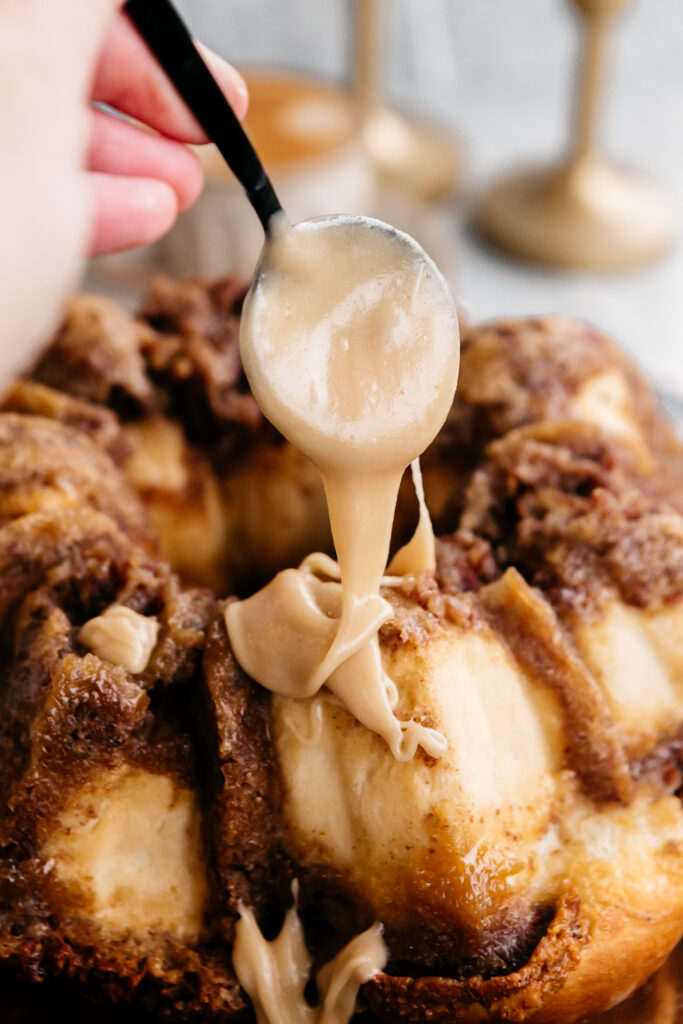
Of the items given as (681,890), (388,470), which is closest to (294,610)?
(388,470)

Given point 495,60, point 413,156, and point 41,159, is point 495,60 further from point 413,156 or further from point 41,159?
point 41,159

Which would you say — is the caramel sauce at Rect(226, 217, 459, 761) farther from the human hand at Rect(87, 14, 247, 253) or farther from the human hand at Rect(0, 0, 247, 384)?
the human hand at Rect(87, 14, 247, 253)

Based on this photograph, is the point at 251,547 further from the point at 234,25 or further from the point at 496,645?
Answer: the point at 234,25

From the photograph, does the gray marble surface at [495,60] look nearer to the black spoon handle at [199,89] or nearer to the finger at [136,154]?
the finger at [136,154]

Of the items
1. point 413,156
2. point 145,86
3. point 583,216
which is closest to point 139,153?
point 145,86

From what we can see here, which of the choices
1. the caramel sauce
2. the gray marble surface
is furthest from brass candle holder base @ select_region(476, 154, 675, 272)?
the caramel sauce
